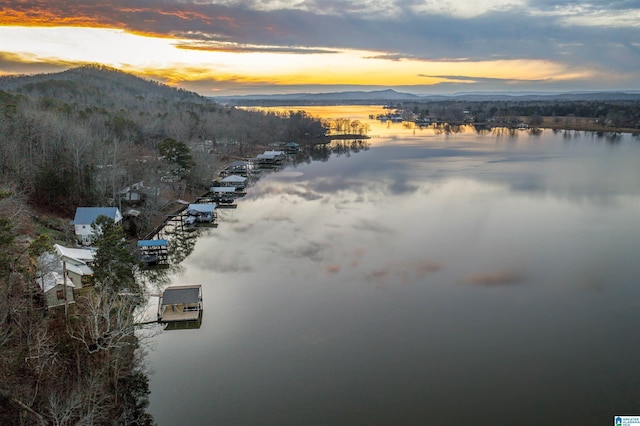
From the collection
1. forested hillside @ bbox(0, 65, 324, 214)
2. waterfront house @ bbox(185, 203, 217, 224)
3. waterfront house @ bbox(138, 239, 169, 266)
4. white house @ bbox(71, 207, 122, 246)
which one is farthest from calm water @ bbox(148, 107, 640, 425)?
forested hillside @ bbox(0, 65, 324, 214)

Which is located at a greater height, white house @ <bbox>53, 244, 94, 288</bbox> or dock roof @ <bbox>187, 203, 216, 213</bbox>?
dock roof @ <bbox>187, 203, 216, 213</bbox>

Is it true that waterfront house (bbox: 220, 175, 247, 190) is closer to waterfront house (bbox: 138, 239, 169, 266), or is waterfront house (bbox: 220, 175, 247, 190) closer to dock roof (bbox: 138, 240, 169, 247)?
waterfront house (bbox: 138, 239, 169, 266)

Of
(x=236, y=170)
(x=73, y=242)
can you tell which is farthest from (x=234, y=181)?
(x=73, y=242)

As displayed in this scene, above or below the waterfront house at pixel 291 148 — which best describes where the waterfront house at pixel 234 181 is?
below

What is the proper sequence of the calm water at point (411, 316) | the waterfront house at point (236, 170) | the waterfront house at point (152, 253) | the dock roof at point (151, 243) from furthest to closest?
the waterfront house at point (236, 170), the dock roof at point (151, 243), the waterfront house at point (152, 253), the calm water at point (411, 316)

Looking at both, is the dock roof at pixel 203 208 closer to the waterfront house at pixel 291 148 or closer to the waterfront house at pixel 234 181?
the waterfront house at pixel 234 181

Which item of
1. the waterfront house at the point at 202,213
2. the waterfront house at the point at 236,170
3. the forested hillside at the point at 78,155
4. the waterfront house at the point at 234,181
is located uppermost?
the forested hillside at the point at 78,155

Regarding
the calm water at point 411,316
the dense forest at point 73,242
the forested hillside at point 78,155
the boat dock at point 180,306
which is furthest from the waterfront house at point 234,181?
the boat dock at point 180,306
